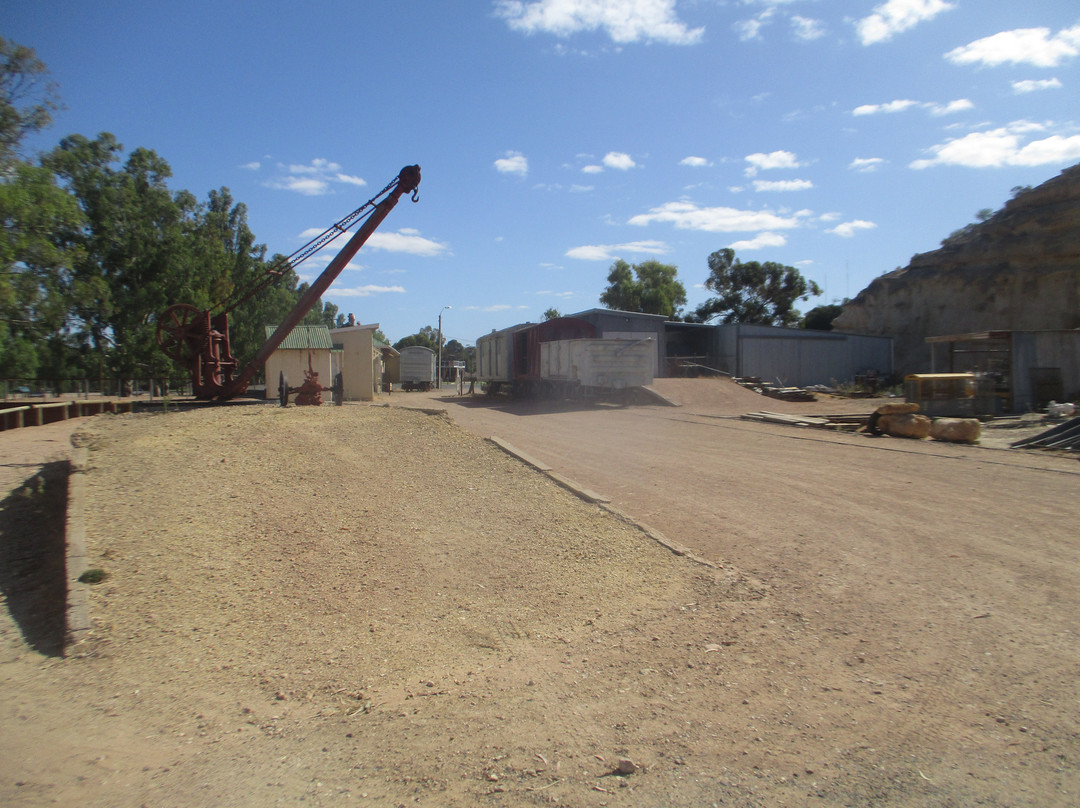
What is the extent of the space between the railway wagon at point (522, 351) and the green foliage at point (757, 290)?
3027cm

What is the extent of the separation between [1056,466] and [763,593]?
8246 mm

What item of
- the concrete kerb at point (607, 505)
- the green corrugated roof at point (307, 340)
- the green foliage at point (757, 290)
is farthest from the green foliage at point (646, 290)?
the concrete kerb at point (607, 505)

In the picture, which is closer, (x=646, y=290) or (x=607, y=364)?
(x=607, y=364)

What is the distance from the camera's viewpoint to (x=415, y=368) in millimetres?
51719

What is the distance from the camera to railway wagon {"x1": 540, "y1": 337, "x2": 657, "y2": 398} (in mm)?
22969

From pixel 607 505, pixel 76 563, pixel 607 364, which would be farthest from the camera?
pixel 607 364

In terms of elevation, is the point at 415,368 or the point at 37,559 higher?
the point at 415,368

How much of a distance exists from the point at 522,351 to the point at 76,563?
2584 cm

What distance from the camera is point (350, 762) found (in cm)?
316

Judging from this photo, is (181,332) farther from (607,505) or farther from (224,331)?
(607,505)

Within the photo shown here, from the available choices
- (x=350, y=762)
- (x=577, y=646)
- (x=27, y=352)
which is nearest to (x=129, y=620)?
(x=350, y=762)

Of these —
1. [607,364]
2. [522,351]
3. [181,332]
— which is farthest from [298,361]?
[607,364]

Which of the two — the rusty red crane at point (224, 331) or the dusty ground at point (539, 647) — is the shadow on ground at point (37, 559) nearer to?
the dusty ground at point (539, 647)

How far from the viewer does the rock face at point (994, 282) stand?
3241cm
